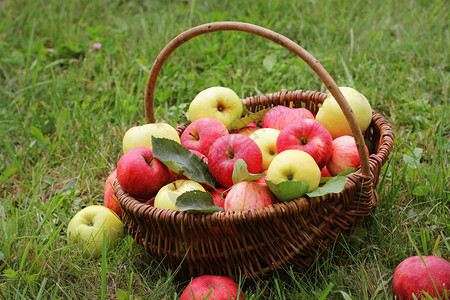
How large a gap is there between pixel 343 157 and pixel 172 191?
71cm

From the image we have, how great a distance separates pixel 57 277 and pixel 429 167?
1.82 metres

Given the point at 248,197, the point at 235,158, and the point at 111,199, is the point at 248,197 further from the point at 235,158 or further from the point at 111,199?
the point at 111,199

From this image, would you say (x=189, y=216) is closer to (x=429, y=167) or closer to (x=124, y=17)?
(x=429, y=167)

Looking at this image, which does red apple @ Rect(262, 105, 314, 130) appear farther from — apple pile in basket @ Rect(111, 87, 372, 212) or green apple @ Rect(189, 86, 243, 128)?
green apple @ Rect(189, 86, 243, 128)

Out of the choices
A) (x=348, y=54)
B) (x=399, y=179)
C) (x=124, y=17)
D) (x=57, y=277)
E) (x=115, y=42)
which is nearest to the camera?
(x=57, y=277)

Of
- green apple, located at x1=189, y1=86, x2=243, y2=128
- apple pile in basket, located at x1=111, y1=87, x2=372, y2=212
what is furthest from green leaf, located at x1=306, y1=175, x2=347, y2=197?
green apple, located at x1=189, y1=86, x2=243, y2=128

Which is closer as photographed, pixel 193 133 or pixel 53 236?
pixel 53 236

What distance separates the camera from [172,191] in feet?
5.86

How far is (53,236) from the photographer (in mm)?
1912

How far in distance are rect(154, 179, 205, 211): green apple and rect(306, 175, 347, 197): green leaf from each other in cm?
44

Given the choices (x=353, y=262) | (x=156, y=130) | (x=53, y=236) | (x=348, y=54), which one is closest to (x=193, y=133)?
(x=156, y=130)

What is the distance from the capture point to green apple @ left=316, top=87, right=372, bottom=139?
209 cm

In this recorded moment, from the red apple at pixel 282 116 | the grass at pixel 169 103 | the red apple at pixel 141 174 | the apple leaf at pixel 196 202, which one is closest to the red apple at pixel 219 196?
the apple leaf at pixel 196 202

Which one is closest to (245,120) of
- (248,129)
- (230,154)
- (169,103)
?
(248,129)
